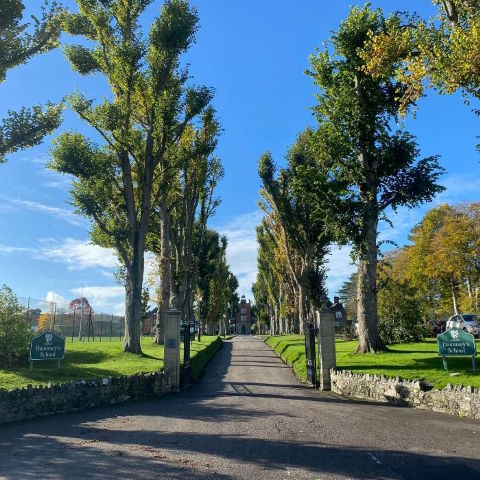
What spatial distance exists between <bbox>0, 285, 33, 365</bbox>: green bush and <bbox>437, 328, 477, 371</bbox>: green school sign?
14.0m

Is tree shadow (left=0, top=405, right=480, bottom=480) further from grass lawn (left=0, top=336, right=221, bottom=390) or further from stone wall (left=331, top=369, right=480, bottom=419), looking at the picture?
grass lawn (left=0, top=336, right=221, bottom=390)

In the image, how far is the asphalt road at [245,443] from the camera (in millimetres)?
6805

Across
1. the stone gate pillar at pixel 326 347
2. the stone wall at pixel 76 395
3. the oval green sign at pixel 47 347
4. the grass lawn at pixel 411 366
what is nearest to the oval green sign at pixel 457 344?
the grass lawn at pixel 411 366

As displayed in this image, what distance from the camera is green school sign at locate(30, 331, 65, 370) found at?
49.0 ft

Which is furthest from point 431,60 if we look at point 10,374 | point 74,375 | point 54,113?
point 10,374

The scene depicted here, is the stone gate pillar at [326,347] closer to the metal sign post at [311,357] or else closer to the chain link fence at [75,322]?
the metal sign post at [311,357]

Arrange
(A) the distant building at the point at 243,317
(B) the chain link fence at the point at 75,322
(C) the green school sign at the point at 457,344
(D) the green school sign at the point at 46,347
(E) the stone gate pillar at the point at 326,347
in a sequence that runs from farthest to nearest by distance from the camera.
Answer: (A) the distant building at the point at 243,317 < (B) the chain link fence at the point at 75,322 < (E) the stone gate pillar at the point at 326,347 < (D) the green school sign at the point at 46,347 < (C) the green school sign at the point at 457,344

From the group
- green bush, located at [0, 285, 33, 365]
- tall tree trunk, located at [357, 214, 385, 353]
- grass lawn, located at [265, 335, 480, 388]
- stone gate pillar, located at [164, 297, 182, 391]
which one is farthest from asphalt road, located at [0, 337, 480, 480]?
tall tree trunk, located at [357, 214, 385, 353]

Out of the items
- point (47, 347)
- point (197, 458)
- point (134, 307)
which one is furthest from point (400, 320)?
point (197, 458)

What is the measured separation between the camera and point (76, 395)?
12.7 m

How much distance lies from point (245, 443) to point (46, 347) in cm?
925

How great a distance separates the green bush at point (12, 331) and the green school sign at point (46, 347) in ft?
4.74

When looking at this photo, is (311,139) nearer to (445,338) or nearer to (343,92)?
(343,92)

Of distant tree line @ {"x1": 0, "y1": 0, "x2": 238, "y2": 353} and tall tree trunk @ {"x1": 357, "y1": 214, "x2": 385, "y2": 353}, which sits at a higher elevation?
distant tree line @ {"x1": 0, "y1": 0, "x2": 238, "y2": 353}
